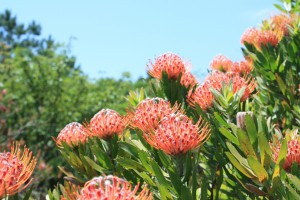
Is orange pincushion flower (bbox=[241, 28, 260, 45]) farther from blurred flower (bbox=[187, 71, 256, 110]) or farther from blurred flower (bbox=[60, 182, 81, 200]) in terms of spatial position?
blurred flower (bbox=[60, 182, 81, 200])

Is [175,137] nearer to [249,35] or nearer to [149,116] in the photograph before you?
[149,116]

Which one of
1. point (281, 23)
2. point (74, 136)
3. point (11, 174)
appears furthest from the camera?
point (281, 23)

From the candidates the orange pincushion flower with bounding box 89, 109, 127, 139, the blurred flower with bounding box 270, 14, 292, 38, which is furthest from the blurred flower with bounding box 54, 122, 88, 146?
the blurred flower with bounding box 270, 14, 292, 38

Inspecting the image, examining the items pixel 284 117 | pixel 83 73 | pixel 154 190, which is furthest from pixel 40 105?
pixel 154 190

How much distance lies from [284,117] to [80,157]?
1439mm

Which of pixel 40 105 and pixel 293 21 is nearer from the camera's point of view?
pixel 293 21

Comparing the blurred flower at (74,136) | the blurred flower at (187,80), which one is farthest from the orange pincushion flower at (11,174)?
the blurred flower at (187,80)

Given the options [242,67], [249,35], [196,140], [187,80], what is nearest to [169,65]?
→ [187,80]

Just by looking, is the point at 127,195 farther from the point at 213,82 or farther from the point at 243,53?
the point at 243,53

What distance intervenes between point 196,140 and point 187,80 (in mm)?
896

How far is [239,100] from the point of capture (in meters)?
2.30

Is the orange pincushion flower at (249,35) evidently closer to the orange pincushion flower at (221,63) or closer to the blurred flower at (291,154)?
the orange pincushion flower at (221,63)

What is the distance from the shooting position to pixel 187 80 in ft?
8.84

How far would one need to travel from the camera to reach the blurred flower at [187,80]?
2674mm
